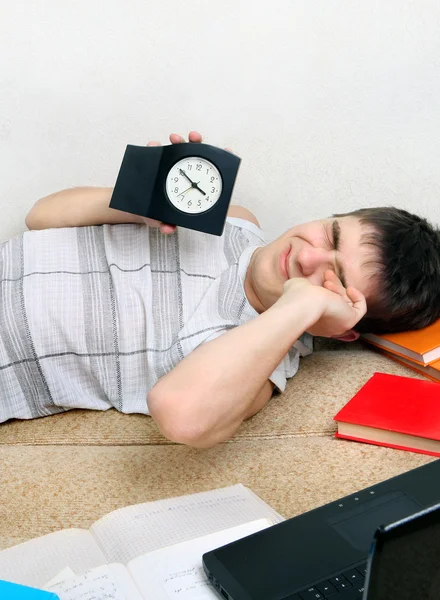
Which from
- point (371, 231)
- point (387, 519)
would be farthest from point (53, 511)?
point (371, 231)

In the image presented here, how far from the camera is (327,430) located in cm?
120

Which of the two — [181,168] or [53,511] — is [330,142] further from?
[53,511]

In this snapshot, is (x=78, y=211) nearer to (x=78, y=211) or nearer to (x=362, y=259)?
(x=78, y=211)

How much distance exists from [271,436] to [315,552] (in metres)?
0.42

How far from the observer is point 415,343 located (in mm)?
1360

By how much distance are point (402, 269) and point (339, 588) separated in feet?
2.26

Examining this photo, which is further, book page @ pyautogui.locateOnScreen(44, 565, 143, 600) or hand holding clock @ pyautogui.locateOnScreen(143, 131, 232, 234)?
hand holding clock @ pyautogui.locateOnScreen(143, 131, 232, 234)

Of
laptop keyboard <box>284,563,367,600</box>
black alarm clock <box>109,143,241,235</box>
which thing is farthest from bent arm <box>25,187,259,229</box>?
laptop keyboard <box>284,563,367,600</box>

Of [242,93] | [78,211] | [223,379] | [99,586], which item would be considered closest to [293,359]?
[223,379]

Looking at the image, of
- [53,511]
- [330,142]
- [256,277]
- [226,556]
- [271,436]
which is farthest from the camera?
[330,142]

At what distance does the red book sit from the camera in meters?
1.10

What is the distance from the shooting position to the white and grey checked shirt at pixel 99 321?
1.29m

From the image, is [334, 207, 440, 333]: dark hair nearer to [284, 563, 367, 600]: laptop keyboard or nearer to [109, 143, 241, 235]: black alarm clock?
[109, 143, 241, 235]: black alarm clock

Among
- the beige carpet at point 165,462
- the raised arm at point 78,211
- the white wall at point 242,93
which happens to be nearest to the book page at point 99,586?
the beige carpet at point 165,462
